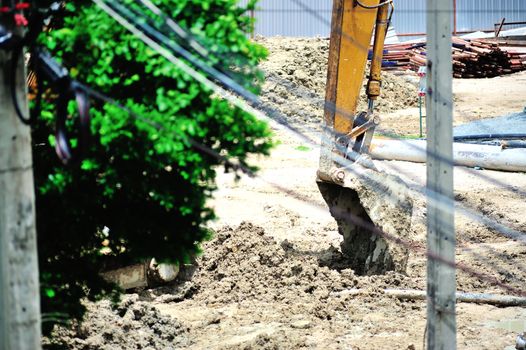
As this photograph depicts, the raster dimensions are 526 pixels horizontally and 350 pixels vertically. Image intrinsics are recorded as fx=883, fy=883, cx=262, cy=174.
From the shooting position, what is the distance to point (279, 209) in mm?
12688

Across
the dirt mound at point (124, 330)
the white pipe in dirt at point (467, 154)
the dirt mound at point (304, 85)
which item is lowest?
the dirt mound at point (124, 330)

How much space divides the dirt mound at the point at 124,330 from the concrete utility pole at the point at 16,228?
265 cm

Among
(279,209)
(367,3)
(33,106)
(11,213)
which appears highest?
(367,3)

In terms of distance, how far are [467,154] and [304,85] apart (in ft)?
26.5

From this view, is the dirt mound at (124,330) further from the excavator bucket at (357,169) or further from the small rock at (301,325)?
the excavator bucket at (357,169)

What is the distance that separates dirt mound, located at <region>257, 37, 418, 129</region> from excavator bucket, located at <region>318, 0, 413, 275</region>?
10.1 m

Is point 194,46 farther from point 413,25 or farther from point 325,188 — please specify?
point 413,25

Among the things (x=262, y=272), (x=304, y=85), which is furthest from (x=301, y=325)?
(x=304, y=85)

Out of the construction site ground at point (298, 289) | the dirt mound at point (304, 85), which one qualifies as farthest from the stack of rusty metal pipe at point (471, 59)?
the construction site ground at point (298, 289)

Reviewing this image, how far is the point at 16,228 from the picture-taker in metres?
4.79

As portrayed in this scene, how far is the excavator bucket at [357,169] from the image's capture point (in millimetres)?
9922

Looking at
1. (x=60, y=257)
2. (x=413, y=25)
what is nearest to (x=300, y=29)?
(x=413, y=25)

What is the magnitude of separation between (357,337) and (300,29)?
23.7 m

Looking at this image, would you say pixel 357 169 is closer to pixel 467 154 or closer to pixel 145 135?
pixel 145 135
